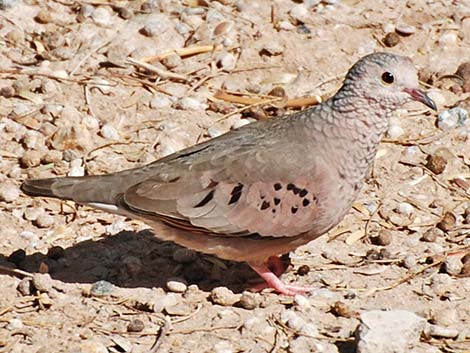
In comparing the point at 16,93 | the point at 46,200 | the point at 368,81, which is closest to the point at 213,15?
the point at 16,93

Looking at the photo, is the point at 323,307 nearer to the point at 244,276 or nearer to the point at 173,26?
the point at 244,276

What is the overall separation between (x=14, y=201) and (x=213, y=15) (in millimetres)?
2397

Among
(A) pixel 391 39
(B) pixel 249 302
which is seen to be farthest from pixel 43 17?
(B) pixel 249 302

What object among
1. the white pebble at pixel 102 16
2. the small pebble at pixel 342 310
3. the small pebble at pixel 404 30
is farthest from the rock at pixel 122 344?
the small pebble at pixel 404 30

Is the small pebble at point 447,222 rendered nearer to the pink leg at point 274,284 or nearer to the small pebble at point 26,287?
the pink leg at point 274,284

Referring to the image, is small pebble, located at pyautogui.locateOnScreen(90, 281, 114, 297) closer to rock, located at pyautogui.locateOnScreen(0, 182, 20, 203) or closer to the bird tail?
the bird tail

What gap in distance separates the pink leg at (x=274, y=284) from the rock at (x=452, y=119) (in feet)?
6.29

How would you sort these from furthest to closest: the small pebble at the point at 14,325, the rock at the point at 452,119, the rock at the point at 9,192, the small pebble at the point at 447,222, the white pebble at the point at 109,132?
1. the rock at the point at 452,119
2. the white pebble at the point at 109,132
3. the rock at the point at 9,192
4. the small pebble at the point at 447,222
5. the small pebble at the point at 14,325

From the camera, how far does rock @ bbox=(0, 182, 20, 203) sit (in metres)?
6.95

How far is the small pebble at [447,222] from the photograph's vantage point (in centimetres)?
681

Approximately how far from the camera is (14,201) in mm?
6980

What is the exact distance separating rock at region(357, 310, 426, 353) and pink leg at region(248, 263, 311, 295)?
69 cm

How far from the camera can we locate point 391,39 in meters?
8.38

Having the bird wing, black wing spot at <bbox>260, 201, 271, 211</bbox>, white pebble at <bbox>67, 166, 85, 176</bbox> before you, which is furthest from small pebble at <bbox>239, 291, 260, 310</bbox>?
white pebble at <bbox>67, 166, 85, 176</bbox>
